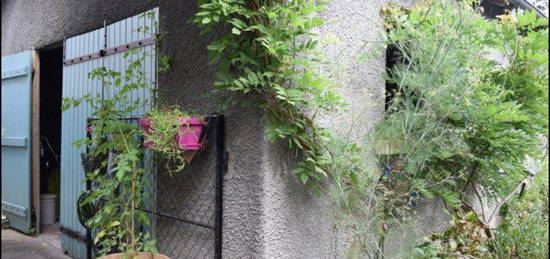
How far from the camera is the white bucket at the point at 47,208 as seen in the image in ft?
18.6

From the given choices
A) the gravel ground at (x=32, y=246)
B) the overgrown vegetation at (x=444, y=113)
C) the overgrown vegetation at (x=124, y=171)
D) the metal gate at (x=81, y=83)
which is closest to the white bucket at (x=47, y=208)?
the gravel ground at (x=32, y=246)

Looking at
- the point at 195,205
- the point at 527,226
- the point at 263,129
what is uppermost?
the point at 263,129

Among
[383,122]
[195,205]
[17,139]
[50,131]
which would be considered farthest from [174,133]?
[50,131]

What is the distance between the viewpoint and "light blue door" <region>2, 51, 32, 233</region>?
16.7ft

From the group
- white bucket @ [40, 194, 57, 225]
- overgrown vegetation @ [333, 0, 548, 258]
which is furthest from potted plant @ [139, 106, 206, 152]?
white bucket @ [40, 194, 57, 225]

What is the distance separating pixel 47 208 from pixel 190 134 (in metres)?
4.09

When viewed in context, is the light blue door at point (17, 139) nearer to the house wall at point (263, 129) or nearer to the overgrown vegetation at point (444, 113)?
the house wall at point (263, 129)

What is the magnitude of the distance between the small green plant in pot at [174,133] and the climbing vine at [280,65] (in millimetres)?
276

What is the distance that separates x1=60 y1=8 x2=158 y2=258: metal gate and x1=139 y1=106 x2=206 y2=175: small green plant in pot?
86cm

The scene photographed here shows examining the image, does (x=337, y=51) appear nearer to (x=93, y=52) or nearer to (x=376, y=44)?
(x=376, y=44)

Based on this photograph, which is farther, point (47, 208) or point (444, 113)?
point (47, 208)

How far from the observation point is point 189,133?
2576mm

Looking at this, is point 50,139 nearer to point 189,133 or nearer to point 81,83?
point 81,83

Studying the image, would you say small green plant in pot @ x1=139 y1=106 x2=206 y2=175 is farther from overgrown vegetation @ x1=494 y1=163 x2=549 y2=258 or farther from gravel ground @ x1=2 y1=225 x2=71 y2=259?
gravel ground @ x1=2 y1=225 x2=71 y2=259
